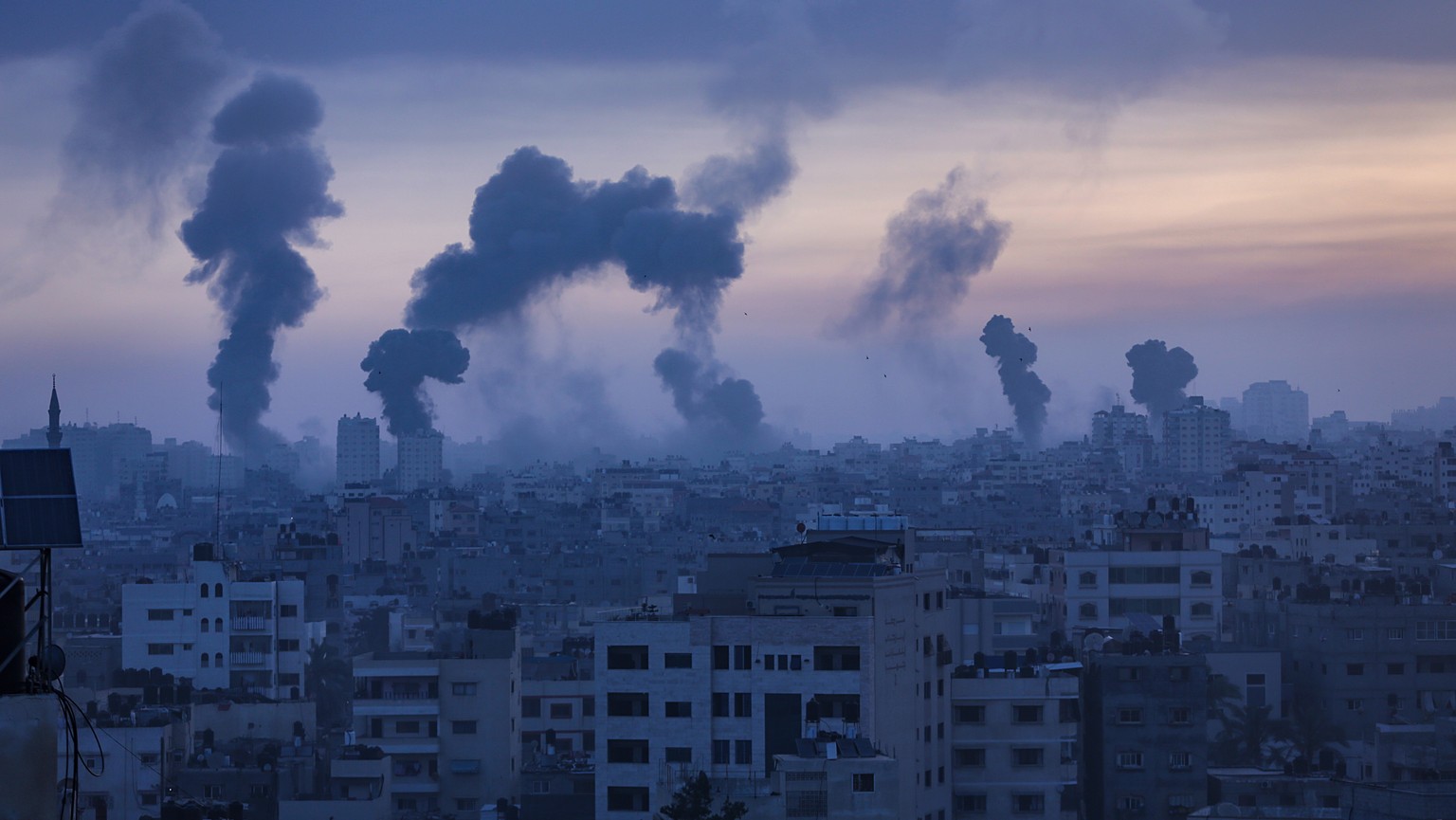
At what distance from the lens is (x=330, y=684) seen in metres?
40.4

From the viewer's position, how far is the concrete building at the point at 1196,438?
493ft

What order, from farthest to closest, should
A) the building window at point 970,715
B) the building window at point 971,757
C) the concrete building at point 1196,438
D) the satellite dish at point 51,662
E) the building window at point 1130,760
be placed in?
the concrete building at point 1196,438, the building window at point 1130,760, the building window at point 970,715, the building window at point 971,757, the satellite dish at point 51,662

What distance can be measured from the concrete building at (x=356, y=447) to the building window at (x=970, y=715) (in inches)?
5023

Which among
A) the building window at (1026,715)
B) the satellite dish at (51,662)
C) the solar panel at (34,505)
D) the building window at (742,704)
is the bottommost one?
the building window at (1026,715)

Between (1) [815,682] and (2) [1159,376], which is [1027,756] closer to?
(1) [815,682]

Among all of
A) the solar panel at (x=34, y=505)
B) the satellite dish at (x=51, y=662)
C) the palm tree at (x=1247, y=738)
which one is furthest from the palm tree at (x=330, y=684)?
the satellite dish at (x=51, y=662)

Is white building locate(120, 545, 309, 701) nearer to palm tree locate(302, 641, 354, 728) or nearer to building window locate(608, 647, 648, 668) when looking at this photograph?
palm tree locate(302, 641, 354, 728)

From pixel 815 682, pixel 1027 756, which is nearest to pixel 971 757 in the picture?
pixel 1027 756

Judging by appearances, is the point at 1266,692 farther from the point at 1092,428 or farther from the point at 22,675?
the point at 1092,428

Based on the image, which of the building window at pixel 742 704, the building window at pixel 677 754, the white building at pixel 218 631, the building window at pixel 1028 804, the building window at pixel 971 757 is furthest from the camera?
Answer: the white building at pixel 218 631

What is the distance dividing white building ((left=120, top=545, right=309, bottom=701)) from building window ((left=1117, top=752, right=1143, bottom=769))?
1891 cm

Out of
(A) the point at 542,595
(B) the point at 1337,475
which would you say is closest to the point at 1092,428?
(B) the point at 1337,475

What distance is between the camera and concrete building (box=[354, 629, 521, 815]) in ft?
91.0

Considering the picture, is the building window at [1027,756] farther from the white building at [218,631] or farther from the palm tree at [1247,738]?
the white building at [218,631]
